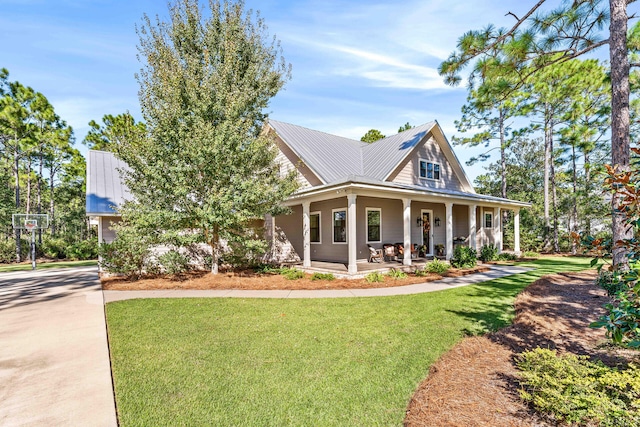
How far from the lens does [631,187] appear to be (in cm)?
233

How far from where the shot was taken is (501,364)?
378 cm

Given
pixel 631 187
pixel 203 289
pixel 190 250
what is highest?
pixel 631 187

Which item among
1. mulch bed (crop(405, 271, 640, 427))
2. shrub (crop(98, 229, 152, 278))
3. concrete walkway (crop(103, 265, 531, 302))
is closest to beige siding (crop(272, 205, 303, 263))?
shrub (crop(98, 229, 152, 278))

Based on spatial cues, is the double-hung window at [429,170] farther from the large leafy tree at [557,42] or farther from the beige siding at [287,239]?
the large leafy tree at [557,42]

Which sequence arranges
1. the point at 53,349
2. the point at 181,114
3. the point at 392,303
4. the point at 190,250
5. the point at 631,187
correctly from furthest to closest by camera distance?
the point at 190,250 → the point at 181,114 → the point at 392,303 → the point at 53,349 → the point at 631,187

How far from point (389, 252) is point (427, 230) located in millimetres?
3916

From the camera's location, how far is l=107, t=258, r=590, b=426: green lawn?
2920mm

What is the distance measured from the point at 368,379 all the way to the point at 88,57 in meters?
12.9

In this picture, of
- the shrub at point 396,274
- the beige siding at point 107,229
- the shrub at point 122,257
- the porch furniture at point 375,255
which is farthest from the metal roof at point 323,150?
the beige siding at point 107,229

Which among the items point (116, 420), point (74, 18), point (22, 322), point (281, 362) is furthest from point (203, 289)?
point (74, 18)

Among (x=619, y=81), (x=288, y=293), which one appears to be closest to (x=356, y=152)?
(x=288, y=293)

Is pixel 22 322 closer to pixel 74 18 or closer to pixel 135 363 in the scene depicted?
pixel 135 363

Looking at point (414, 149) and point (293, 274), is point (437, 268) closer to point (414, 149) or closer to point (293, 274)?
point (293, 274)

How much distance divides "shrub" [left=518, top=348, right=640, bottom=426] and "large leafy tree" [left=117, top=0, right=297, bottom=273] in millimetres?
8374
